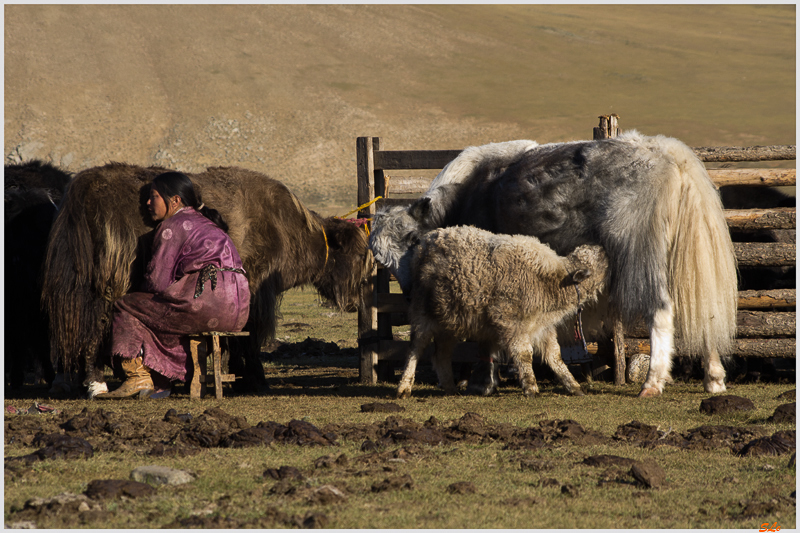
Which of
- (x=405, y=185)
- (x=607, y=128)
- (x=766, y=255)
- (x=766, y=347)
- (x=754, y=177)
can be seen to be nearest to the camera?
(x=766, y=347)

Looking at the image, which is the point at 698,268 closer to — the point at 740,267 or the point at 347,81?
the point at 740,267

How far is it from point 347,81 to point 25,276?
71119 mm

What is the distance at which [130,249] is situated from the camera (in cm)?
681

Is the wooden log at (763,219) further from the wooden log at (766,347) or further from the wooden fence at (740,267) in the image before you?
the wooden log at (766,347)

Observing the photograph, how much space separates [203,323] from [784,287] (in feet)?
18.0

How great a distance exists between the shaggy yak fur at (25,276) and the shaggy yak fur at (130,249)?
674 millimetres

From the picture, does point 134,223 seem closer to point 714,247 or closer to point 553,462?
point 553,462

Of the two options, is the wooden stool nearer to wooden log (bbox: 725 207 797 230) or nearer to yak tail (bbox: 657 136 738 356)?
yak tail (bbox: 657 136 738 356)

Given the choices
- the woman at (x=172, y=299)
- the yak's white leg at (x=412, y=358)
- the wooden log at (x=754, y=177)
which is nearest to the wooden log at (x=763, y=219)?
the wooden log at (x=754, y=177)

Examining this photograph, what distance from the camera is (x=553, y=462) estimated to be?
163 inches

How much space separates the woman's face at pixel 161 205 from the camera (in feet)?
22.1

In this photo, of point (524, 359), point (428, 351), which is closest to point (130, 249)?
point (428, 351)

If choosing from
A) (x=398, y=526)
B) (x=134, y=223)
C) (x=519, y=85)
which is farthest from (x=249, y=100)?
(x=398, y=526)

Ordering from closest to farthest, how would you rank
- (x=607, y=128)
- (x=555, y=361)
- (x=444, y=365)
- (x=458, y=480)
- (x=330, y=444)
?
(x=458, y=480) < (x=330, y=444) < (x=555, y=361) < (x=444, y=365) < (x=607, y=128)
